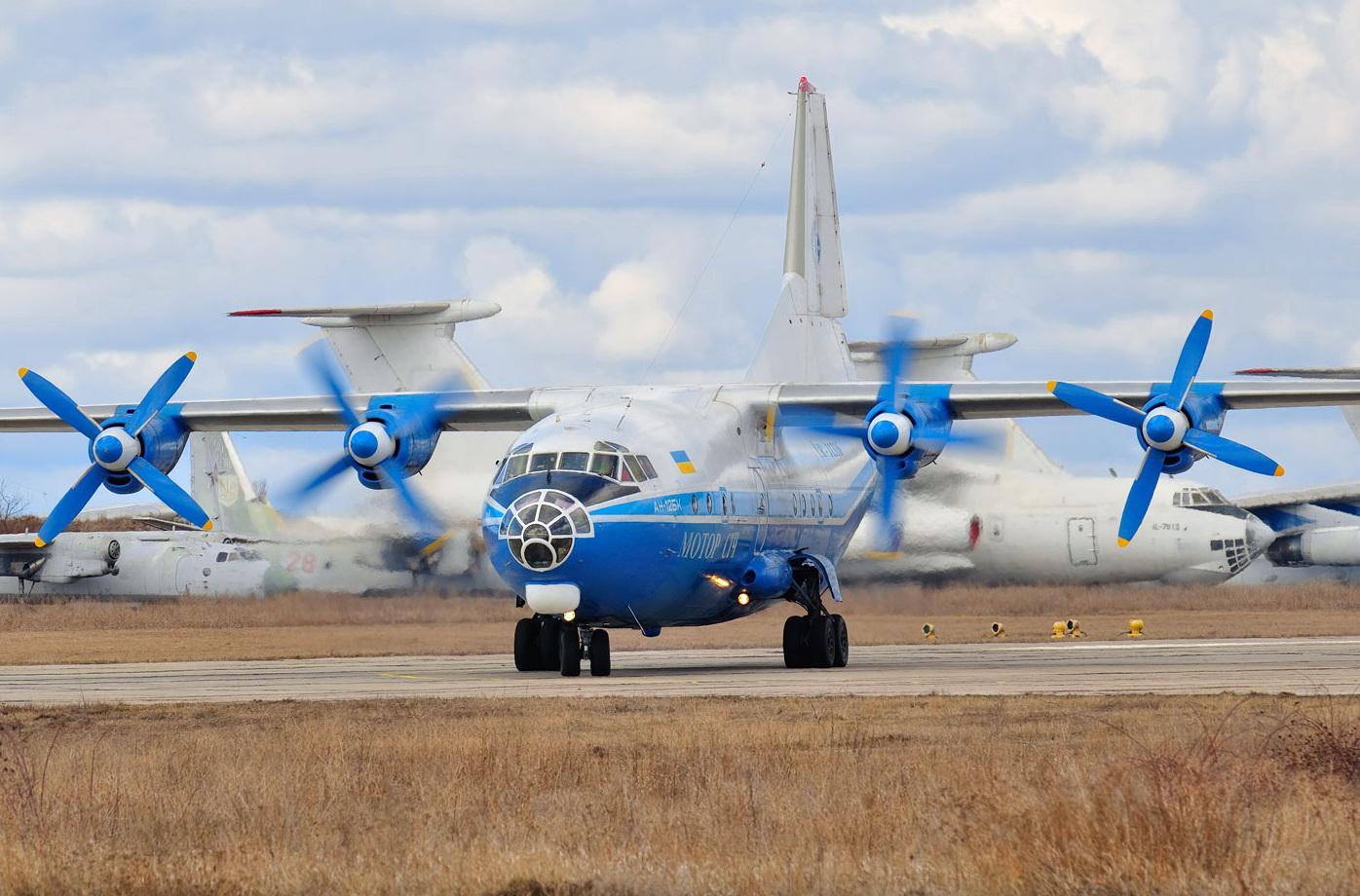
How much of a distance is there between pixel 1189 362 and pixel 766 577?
21.5ft

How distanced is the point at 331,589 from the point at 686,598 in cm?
1761

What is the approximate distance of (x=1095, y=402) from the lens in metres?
26.0

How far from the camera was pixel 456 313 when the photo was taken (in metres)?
44.8

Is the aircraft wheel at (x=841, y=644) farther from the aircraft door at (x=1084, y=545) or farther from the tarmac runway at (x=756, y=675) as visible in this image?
the aircraft door at (x=1084, y=545)

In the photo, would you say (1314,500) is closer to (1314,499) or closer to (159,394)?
(1314,499)

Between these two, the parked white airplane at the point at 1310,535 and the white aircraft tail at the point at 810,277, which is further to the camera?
A: the parked white airplane at the point at 1310,535

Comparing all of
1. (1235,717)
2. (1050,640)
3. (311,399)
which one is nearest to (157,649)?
(311,399)

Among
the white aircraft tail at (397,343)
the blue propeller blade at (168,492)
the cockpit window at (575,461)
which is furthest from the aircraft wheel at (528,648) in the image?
the white aircraft tail at (397,343)

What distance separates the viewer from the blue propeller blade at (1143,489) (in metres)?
25.8

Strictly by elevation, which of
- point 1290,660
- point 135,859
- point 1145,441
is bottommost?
point 135,859

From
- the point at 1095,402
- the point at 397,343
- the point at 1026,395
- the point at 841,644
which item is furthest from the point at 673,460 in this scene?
the point at 397,343

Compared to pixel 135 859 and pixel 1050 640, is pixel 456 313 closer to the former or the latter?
pixel 1050 640

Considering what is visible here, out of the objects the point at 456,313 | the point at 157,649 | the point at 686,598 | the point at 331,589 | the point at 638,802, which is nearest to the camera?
the point at 638,802

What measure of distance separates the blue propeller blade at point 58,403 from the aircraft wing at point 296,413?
2.01 ft
